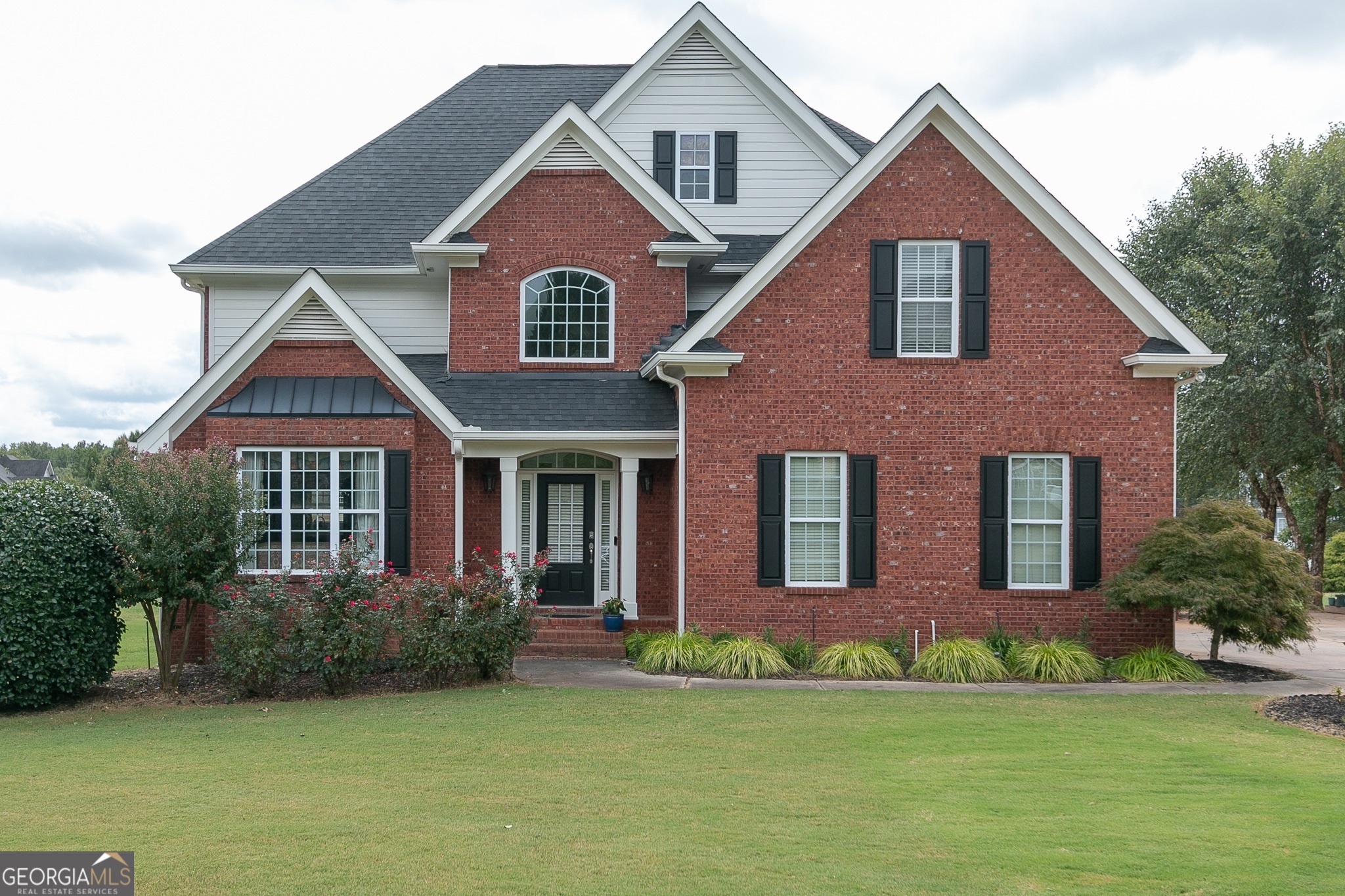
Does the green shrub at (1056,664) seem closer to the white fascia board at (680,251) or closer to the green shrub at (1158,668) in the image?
the green shrub at (1158,668)

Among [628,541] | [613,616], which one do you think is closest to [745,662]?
[613,616]

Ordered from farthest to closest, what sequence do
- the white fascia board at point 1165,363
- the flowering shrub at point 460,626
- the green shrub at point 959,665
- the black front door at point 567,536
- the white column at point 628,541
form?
1. the black front door at point 567,536
2. the white column at point 628,541
3. the white fascia board at point 1165,363
4. the green shrub at point 959,665
5. the flowering shrub at point 460,626

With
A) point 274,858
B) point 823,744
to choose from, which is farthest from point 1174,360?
point 274,858

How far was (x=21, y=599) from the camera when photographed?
1181cm

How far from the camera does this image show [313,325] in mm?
15406

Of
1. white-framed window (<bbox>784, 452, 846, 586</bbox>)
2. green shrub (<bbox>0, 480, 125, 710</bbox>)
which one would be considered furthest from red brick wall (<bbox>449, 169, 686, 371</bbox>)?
green shrub (<bbox>0, 480, 125, 710</bbox>)

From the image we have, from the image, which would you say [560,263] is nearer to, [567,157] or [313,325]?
[567,157]

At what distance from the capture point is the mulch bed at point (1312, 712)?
10.5m

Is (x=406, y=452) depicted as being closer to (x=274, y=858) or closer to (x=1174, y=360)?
(x=274, y=858)

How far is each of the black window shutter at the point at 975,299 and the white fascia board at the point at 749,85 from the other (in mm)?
4384

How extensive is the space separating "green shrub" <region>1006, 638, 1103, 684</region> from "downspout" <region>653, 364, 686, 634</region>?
4.62 meters

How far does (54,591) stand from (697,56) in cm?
1373

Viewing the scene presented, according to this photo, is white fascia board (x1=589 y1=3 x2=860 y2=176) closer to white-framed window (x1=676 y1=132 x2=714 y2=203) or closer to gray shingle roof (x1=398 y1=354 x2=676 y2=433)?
white-framed window (x1=676 y1=132 x2=714 y2=203)

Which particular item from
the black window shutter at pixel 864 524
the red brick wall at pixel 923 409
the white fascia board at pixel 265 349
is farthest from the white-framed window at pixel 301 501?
the black window shutter at pixel 864 524
